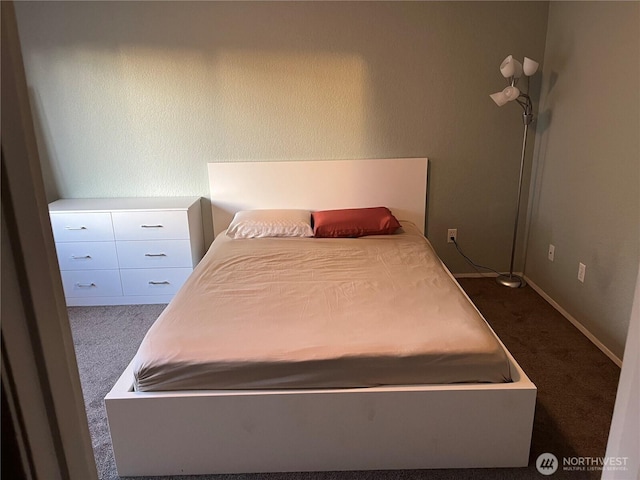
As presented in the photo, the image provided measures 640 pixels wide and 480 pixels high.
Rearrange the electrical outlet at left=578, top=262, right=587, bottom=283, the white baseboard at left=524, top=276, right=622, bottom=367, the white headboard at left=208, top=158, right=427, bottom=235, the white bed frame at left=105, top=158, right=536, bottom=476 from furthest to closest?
the white headboard at left=208, top=158, right=427, bottom=235, the electrical outlet at left=578, top=262, right=587, bottom=283, the white baseboard at left=524, top=276, right=622, bottom=367, the white bed frame at left=105, top=158, right=536, bottom=476

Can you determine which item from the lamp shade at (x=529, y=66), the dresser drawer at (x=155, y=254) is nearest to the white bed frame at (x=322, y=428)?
the dresser drawer at (x=155, y=254)

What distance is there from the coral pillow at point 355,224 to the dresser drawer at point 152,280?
96 cm

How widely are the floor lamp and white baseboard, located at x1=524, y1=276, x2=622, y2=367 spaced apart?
132 mm

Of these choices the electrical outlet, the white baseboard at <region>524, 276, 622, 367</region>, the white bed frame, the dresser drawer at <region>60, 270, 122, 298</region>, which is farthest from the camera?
the dresser drawer at <region>60, 270, 122, 298</region>

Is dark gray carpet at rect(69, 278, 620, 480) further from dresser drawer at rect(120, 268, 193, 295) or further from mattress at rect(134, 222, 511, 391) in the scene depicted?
mattress at rect(134, 222, 511, 391)

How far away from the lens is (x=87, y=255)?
299 cm

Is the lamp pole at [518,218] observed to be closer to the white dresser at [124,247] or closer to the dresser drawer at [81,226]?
the white dresser at [124,247]

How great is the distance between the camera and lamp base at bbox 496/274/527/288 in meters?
3.28

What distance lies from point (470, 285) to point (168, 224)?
7.25ft

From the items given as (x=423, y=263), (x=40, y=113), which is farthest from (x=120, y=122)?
(x=423, y=263)

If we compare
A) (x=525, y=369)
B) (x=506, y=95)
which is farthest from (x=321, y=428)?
(x=506, y=95)

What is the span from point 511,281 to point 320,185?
159cm

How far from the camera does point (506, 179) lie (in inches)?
129

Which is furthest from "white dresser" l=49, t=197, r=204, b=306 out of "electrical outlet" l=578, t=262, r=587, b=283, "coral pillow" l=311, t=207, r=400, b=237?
A: "electrical outlet" l=578, t=262, r=587, b=283
